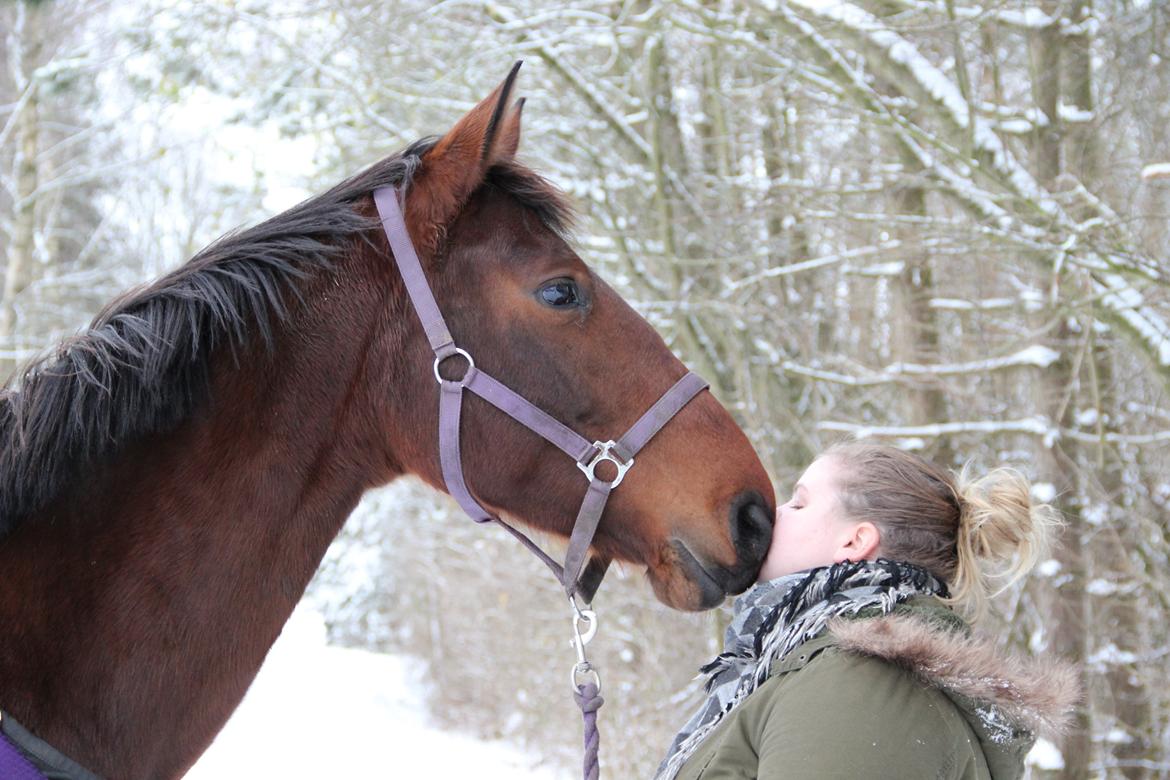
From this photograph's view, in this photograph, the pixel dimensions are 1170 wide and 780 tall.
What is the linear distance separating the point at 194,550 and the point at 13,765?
1.40 ft

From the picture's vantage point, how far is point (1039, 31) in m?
4.85

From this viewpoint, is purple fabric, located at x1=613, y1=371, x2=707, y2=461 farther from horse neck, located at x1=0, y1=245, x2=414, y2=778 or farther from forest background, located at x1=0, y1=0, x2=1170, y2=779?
horse neck, located at x1=0, y1=245, x2=414, y2=778

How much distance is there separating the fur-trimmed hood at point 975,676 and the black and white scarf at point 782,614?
3.9 inches

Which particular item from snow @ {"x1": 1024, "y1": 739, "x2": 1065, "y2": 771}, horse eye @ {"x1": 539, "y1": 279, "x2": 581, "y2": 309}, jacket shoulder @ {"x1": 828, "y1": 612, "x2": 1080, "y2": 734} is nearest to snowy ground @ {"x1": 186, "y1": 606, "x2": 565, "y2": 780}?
snow @ {"x1": 1024, "y1": 739, "x2": 1065, "y2": 771}

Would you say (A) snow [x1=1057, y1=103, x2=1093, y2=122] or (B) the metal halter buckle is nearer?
(B) the metal halter buckle

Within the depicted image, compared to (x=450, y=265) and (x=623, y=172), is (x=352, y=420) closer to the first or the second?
(x=450, y=265)

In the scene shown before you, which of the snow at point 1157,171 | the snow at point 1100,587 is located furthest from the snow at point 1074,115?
the snow at point 1100,587

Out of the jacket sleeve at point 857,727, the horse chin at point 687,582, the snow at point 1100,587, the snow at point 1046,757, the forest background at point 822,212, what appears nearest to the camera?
the jacket sleeve at point 857,727

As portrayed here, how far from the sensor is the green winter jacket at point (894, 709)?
144 centimetres

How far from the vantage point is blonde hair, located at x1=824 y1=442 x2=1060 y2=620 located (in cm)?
183

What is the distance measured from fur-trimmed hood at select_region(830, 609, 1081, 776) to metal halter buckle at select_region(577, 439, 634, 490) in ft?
1.88

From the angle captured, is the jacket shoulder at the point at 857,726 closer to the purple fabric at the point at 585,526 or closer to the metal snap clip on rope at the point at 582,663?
the metal snap clip on rope at the point at 582,663

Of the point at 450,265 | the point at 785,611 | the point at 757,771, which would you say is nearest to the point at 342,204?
the point at 450,265

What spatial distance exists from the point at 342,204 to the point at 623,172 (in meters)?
5.55
